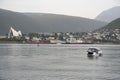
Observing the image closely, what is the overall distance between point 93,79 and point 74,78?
8.73 feet

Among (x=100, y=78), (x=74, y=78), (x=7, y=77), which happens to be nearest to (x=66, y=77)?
(x=74, y=78)

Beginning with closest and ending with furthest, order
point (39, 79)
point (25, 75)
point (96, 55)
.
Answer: point (39, 79) → point (25, 75) → point (96, 55)

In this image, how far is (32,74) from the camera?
170 feet

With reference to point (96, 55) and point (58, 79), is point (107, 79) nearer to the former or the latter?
point (58, 79)

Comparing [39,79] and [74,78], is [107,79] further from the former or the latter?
[39,79]

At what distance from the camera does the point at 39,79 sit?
4603cm

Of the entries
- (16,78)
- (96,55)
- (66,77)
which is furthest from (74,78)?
(96,55)

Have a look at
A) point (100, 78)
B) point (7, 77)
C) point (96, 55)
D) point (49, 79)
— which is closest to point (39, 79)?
point (49, 79)

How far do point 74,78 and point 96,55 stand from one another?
5776 centimetres

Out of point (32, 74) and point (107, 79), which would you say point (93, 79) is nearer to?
point (107, 79)

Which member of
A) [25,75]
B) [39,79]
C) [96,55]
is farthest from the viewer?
[96,55]

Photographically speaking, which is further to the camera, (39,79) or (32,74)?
(32,74)

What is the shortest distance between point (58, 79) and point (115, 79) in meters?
7.16

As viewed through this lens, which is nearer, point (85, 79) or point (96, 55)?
point (85, 79)
